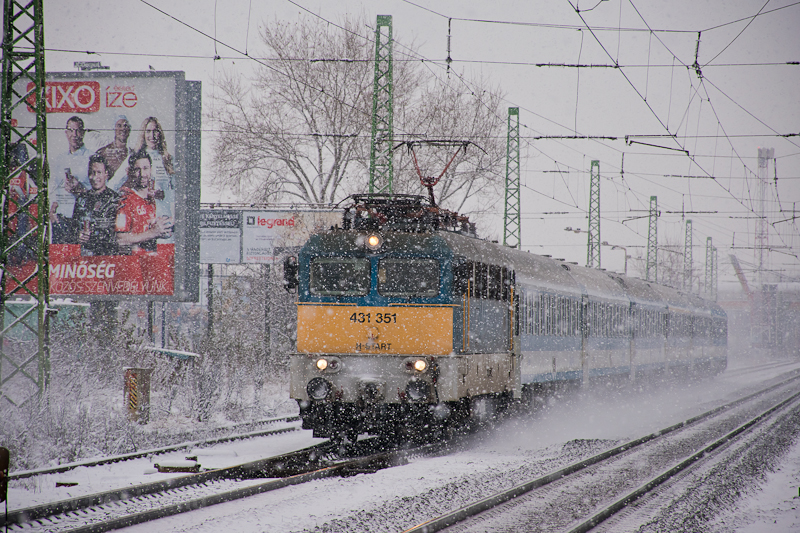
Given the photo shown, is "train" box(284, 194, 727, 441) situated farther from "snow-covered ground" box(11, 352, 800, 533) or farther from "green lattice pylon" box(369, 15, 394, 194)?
"green lattice pylon" box(369, 15, 394, 194)

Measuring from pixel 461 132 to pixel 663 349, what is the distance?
10.9 meters

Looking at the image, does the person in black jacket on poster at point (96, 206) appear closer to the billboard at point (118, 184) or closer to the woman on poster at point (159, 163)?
the billboard at point (118, 184)

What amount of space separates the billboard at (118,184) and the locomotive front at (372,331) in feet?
33.2

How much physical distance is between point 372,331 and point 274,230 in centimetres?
1824

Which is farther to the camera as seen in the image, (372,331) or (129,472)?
(372,331)

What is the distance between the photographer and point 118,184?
20.5 meters

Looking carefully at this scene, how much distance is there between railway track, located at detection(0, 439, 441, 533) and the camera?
7.15 meters

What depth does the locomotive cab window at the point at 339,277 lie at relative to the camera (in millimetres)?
11453

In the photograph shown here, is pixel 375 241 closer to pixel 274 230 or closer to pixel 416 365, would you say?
pixel 416 365

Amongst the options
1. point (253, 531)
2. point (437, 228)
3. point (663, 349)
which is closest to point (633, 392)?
point (663, 349)

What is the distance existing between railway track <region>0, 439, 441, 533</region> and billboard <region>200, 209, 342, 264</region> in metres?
17.5

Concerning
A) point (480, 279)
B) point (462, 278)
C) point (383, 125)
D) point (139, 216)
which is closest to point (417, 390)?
point (462, 278)

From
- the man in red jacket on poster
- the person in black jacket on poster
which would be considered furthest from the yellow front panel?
the person in black jacket on poster

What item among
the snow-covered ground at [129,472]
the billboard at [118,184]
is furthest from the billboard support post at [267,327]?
the snow-covered ground at [129,472]
